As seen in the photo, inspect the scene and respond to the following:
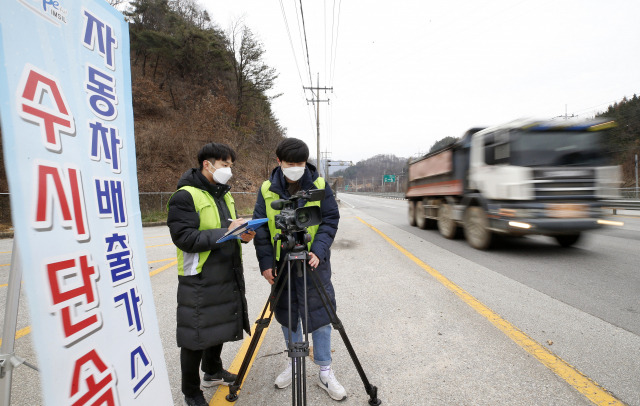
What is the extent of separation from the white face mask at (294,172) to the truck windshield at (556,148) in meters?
5.29

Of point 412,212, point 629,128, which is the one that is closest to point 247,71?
point 412,212

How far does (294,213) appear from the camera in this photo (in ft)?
5.57

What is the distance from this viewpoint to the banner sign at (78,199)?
90 cm

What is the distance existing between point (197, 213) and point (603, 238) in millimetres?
9763

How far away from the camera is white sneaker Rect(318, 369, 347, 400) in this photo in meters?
2.05

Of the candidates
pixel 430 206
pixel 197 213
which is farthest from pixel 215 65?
pixel 197 213

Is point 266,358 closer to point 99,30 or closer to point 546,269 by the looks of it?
point 99,30

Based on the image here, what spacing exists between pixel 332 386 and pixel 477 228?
5.86 metres

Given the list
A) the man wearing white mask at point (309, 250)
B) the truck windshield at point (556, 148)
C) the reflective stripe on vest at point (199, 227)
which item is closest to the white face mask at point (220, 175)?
the reflective stripe on vest at point (199, 227)

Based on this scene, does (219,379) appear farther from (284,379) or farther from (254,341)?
(254,341)

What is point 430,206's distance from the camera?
9641 millimetres

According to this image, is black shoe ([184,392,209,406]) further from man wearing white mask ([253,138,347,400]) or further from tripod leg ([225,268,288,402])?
man wearing white mask ([253,138,347,400])

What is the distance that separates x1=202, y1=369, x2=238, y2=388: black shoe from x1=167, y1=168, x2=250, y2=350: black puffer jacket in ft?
1.40

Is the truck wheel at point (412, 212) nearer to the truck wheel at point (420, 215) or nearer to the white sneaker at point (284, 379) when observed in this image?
the truck wheel at point (420, 215)
